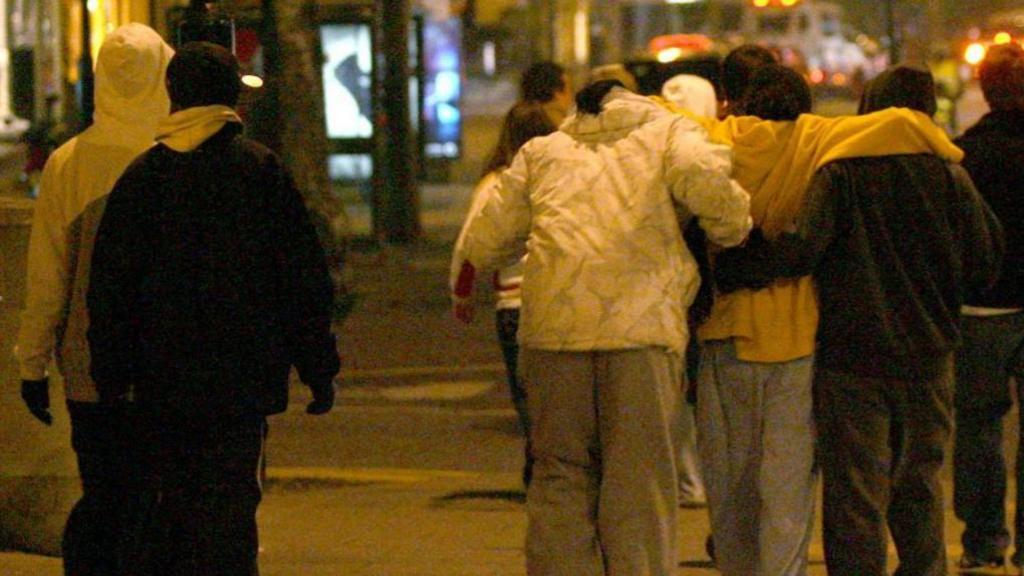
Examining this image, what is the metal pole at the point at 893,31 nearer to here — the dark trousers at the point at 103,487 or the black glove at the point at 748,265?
the black glove at the point at 748,265

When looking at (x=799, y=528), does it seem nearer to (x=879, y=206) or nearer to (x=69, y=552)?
(x=879, y=206)

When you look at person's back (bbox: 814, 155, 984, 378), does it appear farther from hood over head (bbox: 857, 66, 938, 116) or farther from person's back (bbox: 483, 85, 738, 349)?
person's back (bbox: 483, 85, 738, 349)

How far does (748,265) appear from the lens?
20.3 ft

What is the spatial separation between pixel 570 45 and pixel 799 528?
38.6 m

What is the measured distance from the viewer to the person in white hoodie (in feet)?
19.0

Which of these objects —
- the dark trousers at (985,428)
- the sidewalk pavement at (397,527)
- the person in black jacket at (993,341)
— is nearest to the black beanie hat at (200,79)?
the sidewalk pavement at (397,527)

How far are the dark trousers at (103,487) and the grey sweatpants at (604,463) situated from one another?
1.18m

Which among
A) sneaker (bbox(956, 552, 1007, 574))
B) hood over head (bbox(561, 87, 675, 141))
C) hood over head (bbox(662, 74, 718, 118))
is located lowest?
sneaker (bbox(956, 552, 1007, 574))

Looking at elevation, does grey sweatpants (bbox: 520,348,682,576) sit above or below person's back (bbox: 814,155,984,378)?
below

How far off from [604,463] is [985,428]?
6.35ft

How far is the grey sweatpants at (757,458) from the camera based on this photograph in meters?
6.21

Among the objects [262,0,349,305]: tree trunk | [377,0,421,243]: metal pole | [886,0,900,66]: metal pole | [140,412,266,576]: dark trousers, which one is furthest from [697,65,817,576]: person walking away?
[377,0,421,243]: metal pole

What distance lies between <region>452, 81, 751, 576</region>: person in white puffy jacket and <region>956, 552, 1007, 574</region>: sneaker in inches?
70.8

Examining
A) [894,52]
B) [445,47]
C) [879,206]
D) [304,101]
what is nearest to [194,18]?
[879,206]
